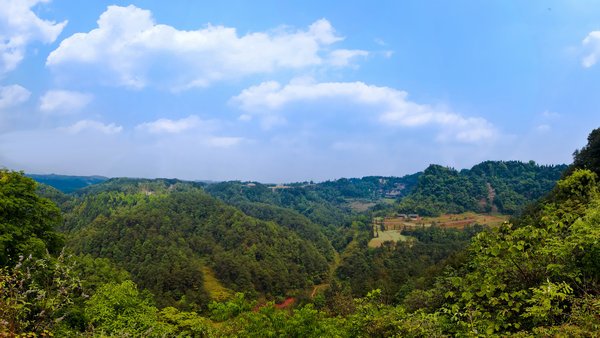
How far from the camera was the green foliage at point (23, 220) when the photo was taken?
56.5ft

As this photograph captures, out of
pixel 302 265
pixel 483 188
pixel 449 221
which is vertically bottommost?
pixel 302 265

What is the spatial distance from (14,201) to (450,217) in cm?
12412

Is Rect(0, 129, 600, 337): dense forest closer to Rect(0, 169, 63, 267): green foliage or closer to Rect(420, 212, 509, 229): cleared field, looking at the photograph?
Rect(0, 169, 63, 267): green foliage

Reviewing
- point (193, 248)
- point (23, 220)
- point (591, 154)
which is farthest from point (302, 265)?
point (23, 220)

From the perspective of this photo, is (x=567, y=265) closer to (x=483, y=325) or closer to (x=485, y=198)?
(x=483, y=325)

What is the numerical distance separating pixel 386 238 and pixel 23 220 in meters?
91.9

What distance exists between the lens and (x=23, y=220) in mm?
19250

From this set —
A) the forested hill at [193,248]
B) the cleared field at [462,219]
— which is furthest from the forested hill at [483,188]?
the forested hill at [193,248]

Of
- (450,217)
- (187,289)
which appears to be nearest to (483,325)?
(187,289)

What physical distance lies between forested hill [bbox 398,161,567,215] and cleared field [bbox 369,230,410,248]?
28.9 meters

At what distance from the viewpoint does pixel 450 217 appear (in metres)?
124

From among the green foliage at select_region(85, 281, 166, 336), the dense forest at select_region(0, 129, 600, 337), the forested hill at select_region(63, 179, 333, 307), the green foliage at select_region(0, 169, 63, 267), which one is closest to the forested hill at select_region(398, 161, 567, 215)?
the dense forest at select_region(0, 129, 600, 337)

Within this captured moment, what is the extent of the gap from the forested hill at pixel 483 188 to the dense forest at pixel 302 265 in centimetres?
64

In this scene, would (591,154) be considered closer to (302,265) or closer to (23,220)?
(23,220)
